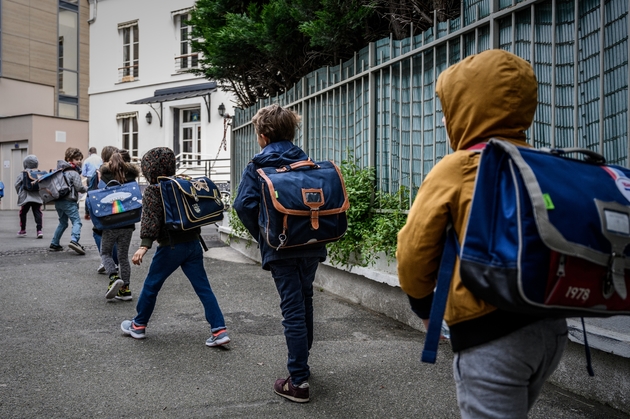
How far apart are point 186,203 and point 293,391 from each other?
1.81m

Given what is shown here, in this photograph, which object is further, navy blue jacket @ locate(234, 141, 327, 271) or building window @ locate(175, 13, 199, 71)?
building window @ locate(175, 13, 199, 71)

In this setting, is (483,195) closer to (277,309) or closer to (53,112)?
(277,309)

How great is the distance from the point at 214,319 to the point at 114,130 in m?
24.0

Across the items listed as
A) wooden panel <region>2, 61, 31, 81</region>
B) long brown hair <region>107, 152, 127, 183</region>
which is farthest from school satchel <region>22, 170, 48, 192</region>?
wooden panel <region>2, 61, 31, 81</region>

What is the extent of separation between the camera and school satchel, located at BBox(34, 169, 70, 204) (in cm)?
1022

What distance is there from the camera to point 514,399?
1.88 m

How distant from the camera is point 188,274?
5008 mm

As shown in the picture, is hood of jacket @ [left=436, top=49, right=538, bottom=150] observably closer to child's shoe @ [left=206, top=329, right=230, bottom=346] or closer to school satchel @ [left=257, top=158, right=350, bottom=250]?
school satchel @ [left=257, top=158, right=350, bottom=250]

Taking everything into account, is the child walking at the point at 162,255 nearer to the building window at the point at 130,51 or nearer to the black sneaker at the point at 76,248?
the black sneaker at the point at 76,248

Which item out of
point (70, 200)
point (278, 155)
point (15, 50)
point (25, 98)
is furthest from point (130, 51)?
point (278, 155)

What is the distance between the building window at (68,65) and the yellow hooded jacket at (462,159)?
30.0m

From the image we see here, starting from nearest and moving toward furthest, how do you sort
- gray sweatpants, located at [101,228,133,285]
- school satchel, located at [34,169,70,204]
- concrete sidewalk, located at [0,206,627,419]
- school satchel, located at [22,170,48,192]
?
concrete sidewalk, located at [0,206,627,419] < gray sweatpants, located at [101,228,133,285] < school satchel, located at [34,169,70,204] < school satchel, located at [22,170,48,192]

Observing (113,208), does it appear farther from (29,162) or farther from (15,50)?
(15,50)

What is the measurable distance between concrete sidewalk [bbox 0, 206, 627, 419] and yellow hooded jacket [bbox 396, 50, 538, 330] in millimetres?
1836
